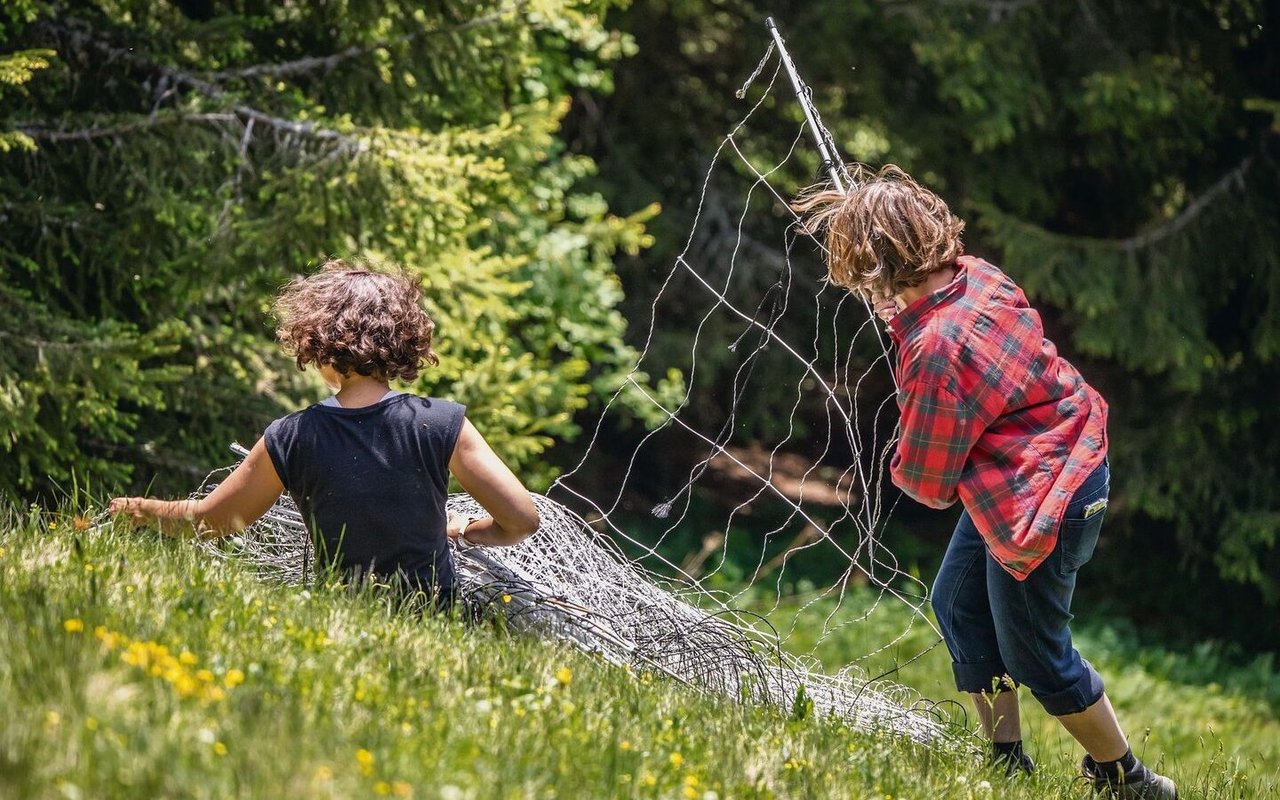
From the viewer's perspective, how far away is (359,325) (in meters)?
3.58

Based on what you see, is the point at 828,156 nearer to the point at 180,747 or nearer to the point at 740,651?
the point at 740,651

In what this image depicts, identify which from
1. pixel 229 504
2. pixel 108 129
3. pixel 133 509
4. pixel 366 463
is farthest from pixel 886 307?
pixel 108 129

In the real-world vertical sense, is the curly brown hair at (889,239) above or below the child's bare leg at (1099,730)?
above

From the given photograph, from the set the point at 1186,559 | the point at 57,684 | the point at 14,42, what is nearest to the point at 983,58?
the point at 1186,559

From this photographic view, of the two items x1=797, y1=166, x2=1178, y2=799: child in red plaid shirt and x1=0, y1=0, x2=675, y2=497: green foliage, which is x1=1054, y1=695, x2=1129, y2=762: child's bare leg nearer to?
x1=797, y1=166, x2=1178, y2=799: child in red plaid shirt

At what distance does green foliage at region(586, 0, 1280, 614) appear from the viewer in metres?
9.48

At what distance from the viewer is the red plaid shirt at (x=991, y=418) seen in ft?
11.5

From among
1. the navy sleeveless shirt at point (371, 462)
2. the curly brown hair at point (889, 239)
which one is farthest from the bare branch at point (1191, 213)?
the navy sleeveless shirt at point (371, 462)

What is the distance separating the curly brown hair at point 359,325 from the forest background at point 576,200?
5.08 feet

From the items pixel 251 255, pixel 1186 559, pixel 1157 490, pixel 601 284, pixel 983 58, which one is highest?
pixel 983 58

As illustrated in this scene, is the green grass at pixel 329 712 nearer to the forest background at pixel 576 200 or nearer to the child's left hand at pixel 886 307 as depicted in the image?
the child's left hand at pixel 886 307

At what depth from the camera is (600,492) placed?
11.2m

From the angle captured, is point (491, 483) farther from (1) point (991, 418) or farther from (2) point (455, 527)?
(1) point (991, 418)

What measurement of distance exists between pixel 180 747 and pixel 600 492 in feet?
29.8
